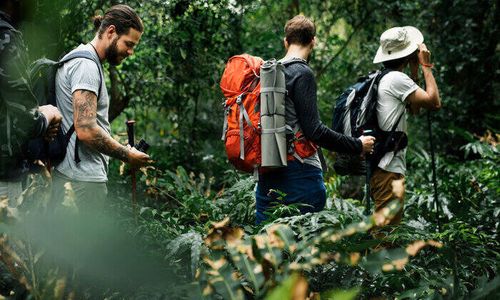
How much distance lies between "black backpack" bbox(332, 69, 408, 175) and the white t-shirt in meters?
0.04

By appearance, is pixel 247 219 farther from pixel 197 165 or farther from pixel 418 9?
pixel 418 9

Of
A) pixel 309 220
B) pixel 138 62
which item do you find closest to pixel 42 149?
pixel 309 220

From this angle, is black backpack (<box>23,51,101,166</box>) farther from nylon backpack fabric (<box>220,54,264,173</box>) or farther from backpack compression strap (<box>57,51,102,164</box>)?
nylon backpack fabric (<box>220,54,264,173</box>)

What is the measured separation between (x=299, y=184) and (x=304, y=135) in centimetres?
34

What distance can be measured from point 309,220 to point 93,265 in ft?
5.66

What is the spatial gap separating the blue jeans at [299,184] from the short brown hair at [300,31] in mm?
857

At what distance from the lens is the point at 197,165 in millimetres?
8609

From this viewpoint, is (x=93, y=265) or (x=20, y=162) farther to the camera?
(x=20, y=162)

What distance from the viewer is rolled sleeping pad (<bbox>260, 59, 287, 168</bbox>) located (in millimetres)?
4074

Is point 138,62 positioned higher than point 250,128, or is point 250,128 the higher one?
point 138,62

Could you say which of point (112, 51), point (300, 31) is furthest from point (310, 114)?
point (112, 51)

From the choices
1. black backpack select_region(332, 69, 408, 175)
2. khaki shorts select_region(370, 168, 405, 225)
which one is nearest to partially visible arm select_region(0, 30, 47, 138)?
black backpack select_region(332, 69, 408, 175)

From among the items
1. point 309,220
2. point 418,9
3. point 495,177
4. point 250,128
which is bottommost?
point 495,177

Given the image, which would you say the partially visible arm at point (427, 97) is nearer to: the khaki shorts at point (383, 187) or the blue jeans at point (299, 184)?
the khaki shorts at point (383, 187)
